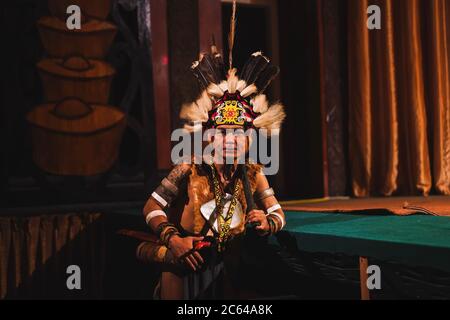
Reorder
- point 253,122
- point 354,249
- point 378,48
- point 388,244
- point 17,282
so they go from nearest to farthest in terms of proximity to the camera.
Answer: point 388,244, point 354,249, point 253,122, point 17,282, point 378,48

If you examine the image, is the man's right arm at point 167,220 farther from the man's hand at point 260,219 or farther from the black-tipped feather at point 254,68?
the black-tipped feather at point 254,68

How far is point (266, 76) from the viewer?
304 centimetres

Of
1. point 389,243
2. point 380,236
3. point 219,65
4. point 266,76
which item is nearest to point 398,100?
point 266,76

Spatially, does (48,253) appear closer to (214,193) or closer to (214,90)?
(214,193)

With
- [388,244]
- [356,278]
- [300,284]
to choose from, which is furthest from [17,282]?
[388,244]

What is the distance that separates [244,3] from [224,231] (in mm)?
2986

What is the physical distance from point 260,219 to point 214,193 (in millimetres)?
277

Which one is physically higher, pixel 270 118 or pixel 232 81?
pixel 232 81

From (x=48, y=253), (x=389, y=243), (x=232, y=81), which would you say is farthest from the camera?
(x=48, y=253)

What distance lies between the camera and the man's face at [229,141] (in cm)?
284

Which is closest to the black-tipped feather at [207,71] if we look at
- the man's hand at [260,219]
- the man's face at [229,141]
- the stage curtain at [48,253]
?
the man's face at [229,141]

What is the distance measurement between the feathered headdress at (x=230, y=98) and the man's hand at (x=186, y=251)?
548 mm

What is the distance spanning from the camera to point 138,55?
4.78 meters
